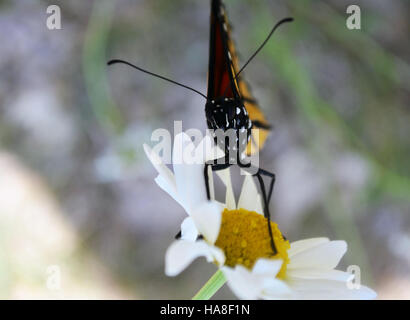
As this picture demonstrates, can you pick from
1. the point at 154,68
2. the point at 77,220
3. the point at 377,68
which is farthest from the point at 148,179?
the point at 377,68

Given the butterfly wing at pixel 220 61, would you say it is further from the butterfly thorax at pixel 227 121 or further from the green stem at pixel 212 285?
the green stem at pixel 212 285

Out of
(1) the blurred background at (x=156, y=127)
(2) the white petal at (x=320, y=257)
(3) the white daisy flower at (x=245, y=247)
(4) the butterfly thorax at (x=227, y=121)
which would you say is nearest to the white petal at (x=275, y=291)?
(3) the white daisy flower at (x=245, y=247)

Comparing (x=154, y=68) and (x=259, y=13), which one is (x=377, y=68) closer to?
(x=259, y=13)

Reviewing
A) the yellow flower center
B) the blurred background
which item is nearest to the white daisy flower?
the yellow flower center

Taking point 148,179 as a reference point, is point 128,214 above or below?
below
